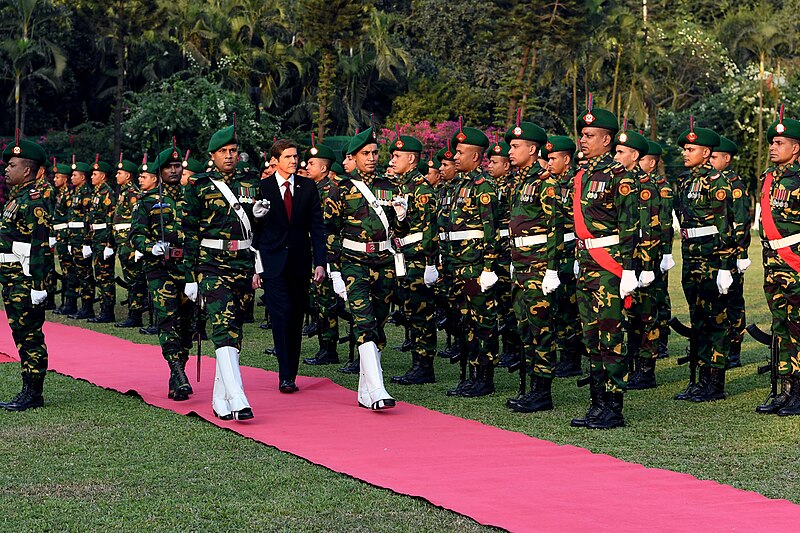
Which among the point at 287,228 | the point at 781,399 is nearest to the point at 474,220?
the point at 287,228

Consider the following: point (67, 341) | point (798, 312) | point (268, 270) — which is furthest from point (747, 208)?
point (67, 341)

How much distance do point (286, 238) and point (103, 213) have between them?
683 centimetres

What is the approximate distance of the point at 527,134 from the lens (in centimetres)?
943

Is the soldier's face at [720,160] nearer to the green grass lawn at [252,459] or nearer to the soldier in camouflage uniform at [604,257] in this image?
the green grass lawn at [252,459]

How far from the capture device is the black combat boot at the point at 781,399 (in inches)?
355

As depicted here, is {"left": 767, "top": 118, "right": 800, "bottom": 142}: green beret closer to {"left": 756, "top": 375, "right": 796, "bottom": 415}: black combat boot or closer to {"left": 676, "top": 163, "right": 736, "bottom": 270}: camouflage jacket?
{"left": 676, "top": 163, "right": 736, "bottom": 270}: camouflage jacket

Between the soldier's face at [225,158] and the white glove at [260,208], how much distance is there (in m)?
0.36

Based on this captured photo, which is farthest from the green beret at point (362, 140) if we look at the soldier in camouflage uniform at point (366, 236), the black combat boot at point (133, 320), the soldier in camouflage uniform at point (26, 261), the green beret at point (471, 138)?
the black combat boot at point (133, 320)

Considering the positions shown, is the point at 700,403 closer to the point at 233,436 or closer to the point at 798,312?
the point at 798,312

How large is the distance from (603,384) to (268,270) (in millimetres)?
2834

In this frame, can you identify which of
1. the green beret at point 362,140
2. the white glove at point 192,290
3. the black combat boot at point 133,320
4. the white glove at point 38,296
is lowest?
the black combat boot at point 133,320

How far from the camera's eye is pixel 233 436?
26.8ft

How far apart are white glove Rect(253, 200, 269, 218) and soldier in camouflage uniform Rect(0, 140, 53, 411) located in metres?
1.60

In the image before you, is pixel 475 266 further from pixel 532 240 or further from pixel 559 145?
pixel 559 145
